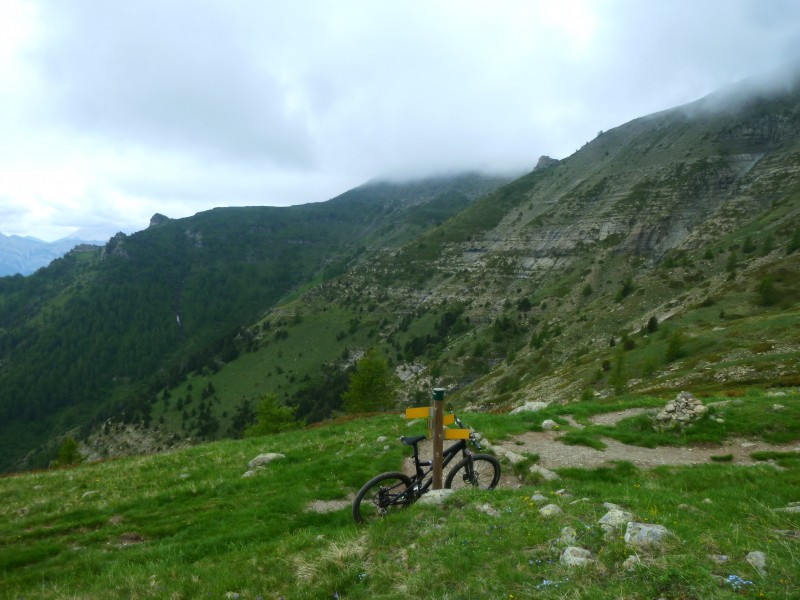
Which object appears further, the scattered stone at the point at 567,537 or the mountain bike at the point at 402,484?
the mountain bike at the point at 402,484

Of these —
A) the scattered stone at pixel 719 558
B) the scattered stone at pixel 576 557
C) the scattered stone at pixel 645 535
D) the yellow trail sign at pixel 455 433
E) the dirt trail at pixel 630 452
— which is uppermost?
the yellow trail sign at pixel 455 433

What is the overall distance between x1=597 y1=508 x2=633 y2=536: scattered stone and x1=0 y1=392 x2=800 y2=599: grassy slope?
0.21 m

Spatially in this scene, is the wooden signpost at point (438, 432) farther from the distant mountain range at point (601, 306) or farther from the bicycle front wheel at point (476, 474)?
the distant mountain range at point (601, 306)

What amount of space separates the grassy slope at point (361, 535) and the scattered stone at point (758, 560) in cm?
8

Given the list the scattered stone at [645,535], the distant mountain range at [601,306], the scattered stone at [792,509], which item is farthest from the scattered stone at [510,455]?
the distant mountain range at [601,306]

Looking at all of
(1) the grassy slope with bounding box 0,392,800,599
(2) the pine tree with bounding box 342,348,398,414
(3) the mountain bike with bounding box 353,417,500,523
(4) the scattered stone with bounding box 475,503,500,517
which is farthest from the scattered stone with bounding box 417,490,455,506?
(2) the pine tree with bounding box 342,348,398,414

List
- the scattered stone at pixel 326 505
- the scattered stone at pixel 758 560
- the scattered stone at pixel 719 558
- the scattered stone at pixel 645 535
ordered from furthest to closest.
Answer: the scattered stone at pixel 326 505 → the scattered stone at pixel 645 535 → the scattered stone at pixel 719 558 → the scattered stone at pixel 758 560

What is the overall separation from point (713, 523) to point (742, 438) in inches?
502

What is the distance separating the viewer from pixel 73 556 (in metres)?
10.5

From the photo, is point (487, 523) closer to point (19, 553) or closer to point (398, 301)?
point (19, 553)

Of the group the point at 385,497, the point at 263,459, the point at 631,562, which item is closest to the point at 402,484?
the point at 385,497

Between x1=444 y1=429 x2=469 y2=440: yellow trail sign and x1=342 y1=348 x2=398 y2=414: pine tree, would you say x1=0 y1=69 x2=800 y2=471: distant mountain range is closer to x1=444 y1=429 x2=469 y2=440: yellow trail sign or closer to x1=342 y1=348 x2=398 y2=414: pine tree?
x1=342 y1=348 x2=398 y2=414: pine tree

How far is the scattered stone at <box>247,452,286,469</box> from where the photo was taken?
16800 mm

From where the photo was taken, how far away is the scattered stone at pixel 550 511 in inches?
305
